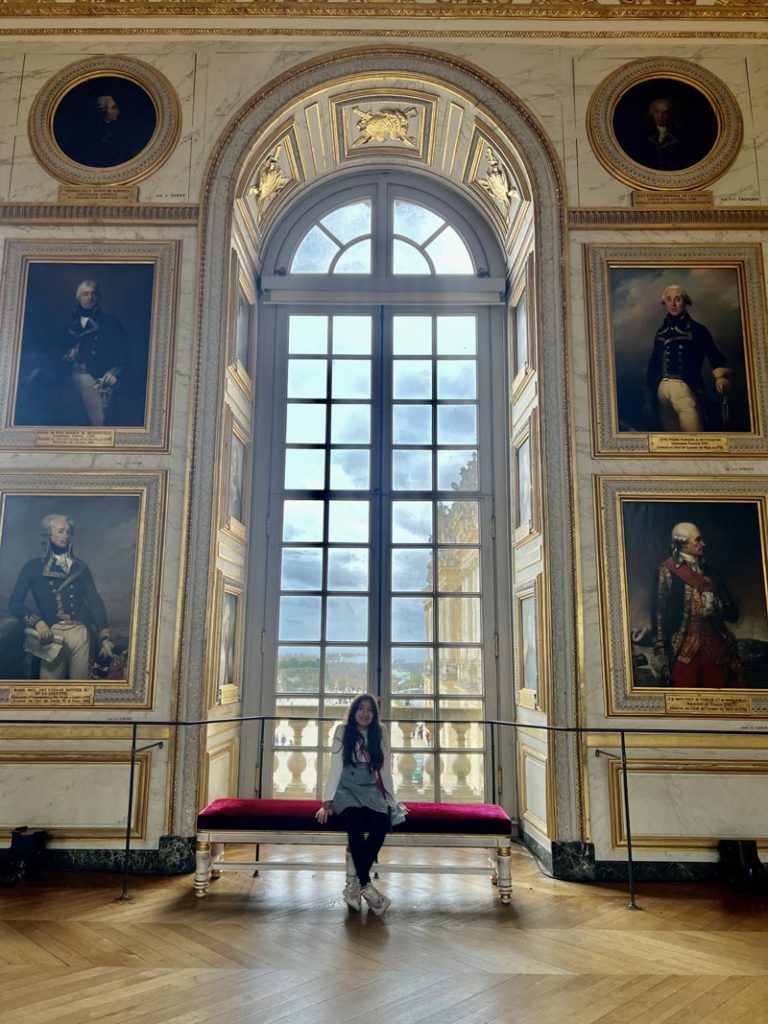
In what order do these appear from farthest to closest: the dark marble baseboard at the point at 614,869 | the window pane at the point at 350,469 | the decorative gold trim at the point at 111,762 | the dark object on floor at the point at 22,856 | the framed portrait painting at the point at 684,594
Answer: the window pane at the point at 350,469, the framed portrait painting at the point at 684,594, the decorative gold trim at the point at 111,762, the dark marble baseboard at the point at 614,869, the dark object on floor at the point at 22,856

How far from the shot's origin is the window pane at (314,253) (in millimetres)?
8891

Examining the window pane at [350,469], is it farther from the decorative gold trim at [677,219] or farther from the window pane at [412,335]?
the decorative gold trim at [677,219]

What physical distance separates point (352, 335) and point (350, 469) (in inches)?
62.4

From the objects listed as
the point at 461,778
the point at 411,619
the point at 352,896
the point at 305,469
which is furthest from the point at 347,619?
the point at 352,896

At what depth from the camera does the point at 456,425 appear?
8586 mm

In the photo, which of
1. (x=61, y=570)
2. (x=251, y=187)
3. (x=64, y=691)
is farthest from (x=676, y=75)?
(x=64, y=691)

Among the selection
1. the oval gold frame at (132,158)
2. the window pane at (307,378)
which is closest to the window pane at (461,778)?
the window pane at (307,378)

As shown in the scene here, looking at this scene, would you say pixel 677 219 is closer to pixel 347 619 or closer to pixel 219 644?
pixel 347 619

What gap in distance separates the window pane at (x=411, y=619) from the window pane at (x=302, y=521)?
1.14 metres

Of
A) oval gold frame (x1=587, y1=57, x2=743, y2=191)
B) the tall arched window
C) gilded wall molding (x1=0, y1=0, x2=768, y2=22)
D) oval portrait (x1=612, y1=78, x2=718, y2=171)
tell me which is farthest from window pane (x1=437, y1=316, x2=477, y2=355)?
gilded wall molding (x1=0, y1=0, x2=768, y2=22)

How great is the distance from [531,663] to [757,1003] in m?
3.62

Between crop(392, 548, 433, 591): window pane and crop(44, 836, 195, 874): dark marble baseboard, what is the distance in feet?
11.0

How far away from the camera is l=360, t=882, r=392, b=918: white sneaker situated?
16.1ft

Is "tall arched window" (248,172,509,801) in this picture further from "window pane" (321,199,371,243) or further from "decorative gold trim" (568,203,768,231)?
"decorative gold trim" (568,203,768,231)
